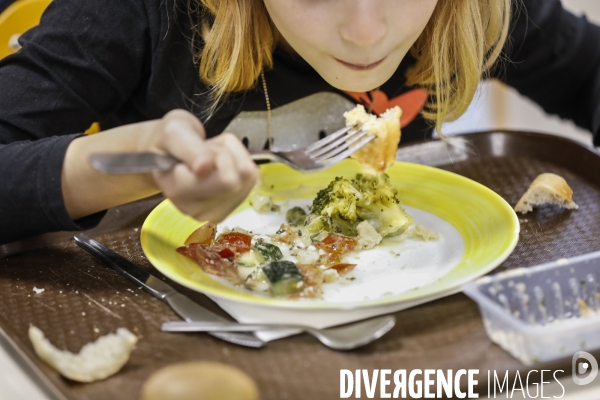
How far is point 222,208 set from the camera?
85 cm

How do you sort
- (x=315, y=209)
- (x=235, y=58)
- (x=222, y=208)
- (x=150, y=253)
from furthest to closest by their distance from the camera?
(x=235, y=58)
(x=315, y=209)
(x=150, y=253)
(x=222, y=208)

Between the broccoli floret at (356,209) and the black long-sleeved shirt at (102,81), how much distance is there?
1.19 ft

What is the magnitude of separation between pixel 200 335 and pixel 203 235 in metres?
0.25

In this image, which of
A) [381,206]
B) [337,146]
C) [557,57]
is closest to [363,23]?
[337,146]

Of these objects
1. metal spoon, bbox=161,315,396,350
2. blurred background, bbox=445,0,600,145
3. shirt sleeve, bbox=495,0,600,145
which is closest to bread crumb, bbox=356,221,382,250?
metal spoon, bbox=161,315,396,350

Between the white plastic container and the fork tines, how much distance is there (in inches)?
11.4

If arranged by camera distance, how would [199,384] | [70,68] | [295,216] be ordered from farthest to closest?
[70,68], [295,216], [199,384]

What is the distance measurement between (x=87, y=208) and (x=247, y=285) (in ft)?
0.92

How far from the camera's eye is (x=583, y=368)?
31.6 inches

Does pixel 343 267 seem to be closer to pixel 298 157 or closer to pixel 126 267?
pixel 298 157

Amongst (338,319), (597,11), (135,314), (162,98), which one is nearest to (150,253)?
(135,314)

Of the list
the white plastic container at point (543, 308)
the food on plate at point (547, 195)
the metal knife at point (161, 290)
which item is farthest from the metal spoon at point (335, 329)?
the food on plate at point (547, 195)

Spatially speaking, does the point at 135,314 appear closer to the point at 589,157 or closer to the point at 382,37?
the point at 382,37

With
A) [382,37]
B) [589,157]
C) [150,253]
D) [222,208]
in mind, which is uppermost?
[382,37]
